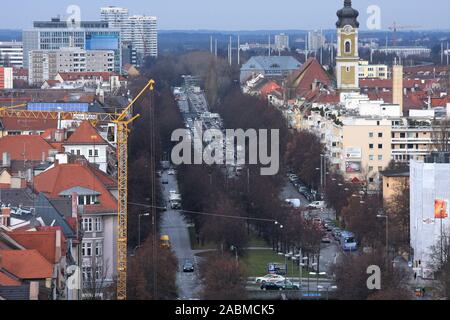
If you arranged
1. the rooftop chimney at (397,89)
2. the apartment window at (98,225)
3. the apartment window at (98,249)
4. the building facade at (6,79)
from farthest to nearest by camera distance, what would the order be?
the building facade at (6,79) → the rooftop chimney at (397,89) → the apartment window at (98,225) → the apartment window at (98,249)

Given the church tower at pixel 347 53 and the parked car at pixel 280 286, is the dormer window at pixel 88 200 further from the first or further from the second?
the church tower at pixel 347 53

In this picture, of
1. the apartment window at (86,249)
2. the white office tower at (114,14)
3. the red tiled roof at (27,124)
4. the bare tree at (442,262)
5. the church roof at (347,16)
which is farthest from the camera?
the white office tower at (114,14)

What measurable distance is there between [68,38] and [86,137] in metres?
88.0

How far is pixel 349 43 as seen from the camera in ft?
248

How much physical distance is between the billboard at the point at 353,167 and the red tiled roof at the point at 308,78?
29.2 metres

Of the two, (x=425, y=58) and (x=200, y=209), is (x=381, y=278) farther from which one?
(x=425, y=58)

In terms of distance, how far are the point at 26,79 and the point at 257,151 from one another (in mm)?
61883

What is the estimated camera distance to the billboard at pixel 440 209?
91.7 feet

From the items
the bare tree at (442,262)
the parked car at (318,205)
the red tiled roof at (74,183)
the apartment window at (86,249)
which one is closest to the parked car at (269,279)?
the bare tree at (442,262)

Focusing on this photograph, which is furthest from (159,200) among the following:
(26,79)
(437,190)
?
(26,79)

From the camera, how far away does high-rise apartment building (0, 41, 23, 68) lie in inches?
5220

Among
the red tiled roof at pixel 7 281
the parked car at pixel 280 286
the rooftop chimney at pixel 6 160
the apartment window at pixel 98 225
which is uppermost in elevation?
the rooftop chimney at pixel 6 160

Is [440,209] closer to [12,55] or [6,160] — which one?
[6,160]

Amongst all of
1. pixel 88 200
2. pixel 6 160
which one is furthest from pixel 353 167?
pixel 88 200
